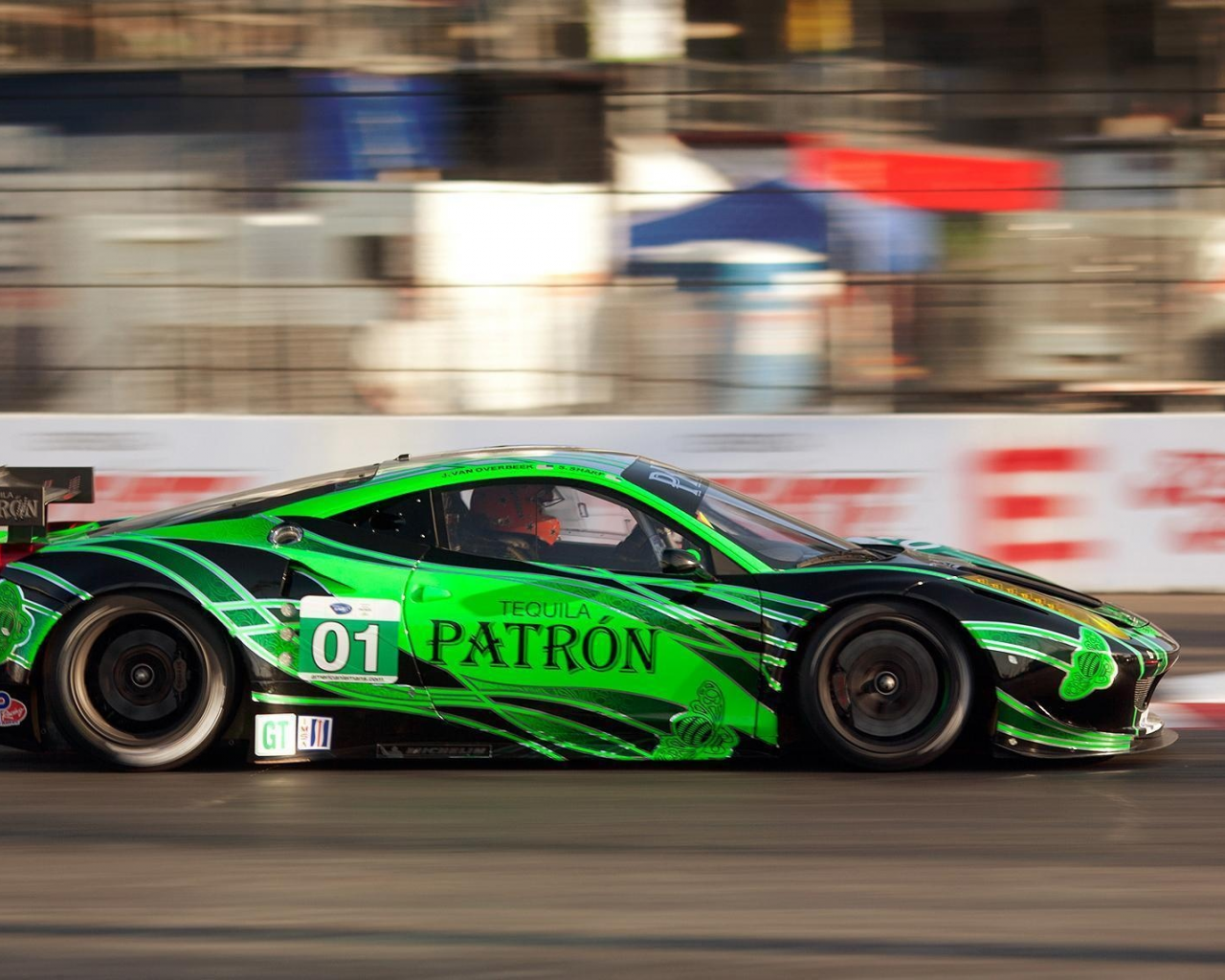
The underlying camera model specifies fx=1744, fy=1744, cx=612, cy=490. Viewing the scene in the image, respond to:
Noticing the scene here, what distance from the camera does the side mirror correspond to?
600 centimetres

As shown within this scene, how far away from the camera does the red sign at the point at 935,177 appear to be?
11.9 meters

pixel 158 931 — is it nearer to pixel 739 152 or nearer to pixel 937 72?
pixel 739 152

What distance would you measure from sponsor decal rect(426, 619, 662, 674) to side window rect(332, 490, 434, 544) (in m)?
0.37

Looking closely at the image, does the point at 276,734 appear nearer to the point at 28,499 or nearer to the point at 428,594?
the point at 428,594

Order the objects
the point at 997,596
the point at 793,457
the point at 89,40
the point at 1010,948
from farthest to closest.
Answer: the point at 89,40
the point at 793,457
the point at 997,596
the point at 1010,948

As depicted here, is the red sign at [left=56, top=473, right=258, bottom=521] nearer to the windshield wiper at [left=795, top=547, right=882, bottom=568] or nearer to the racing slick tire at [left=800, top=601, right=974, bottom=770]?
the windshield wiper at [left=795, top=547, right=882, bottom=568]

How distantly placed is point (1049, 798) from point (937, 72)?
7.78 m

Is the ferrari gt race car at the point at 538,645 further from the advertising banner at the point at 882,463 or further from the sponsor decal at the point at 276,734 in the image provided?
the advertising banner at the point at 882,463

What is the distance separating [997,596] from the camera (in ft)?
19.7

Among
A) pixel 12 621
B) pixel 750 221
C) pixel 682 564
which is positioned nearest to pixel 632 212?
pixel 750 221

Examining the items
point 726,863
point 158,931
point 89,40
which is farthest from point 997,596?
point 89,40

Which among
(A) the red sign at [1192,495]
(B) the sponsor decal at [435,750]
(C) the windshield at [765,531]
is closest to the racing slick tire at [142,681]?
(B) the sponsor decal at [435,750]

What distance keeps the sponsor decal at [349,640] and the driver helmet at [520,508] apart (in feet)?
1.58

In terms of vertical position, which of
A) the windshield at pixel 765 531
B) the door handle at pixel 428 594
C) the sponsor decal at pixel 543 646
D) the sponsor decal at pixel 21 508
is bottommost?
the sponsor decal at pixel 543 646
